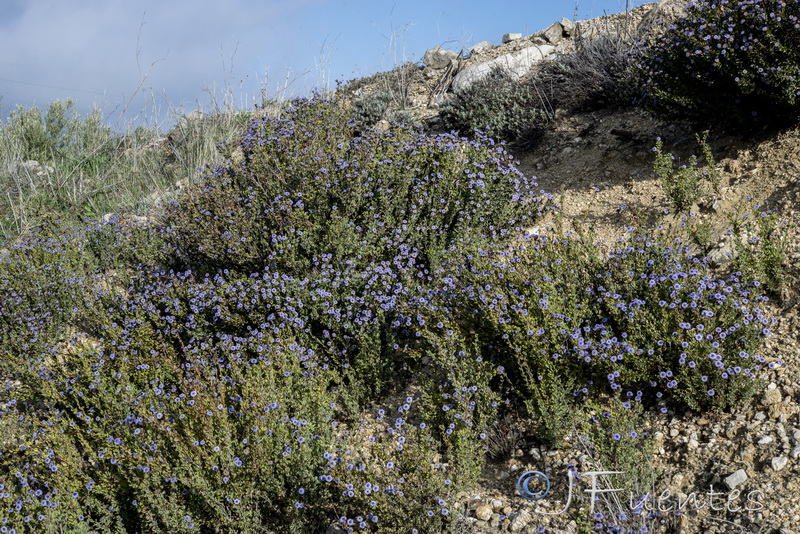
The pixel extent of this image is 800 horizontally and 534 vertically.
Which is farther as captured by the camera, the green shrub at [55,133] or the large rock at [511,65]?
the green shrub at [55,133]

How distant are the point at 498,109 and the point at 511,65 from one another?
169 cm

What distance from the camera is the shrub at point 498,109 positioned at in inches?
274

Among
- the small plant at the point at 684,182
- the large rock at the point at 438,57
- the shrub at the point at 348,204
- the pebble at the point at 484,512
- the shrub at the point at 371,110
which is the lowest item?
the pebble at the point at 484,512

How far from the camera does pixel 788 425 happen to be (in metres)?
2.97

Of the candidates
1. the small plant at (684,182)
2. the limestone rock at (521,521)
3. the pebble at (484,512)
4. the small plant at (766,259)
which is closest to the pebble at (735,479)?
the limestone rock at (521,521)

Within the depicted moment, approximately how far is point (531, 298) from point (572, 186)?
2.46 meters

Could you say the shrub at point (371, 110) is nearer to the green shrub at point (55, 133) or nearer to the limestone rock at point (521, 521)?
the green shrub at point (55, 133)

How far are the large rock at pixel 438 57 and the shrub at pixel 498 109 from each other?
2357 mm

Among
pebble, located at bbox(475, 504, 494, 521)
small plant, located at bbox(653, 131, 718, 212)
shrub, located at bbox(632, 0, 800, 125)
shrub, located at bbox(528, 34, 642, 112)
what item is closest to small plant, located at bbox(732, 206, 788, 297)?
small plant, located at bbox(653, 131, 718, 212)

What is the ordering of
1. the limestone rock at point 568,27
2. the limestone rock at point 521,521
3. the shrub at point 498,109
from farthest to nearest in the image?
the limestone rock at point 568,27, the shrub at point 498,109, the limestone rock at point 521,521

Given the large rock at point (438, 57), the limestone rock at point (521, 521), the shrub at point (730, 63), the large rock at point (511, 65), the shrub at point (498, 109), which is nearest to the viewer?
the limestone rock at point (521, 521)

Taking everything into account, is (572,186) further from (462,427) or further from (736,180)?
(462,427)

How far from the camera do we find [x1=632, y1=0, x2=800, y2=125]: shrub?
4559mm

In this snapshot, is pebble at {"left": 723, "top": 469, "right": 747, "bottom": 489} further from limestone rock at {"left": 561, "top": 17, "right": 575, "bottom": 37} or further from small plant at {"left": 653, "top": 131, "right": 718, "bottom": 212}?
limestone rock at {"left": 561, "top": 17, "right": 575, "bottom": 37}
